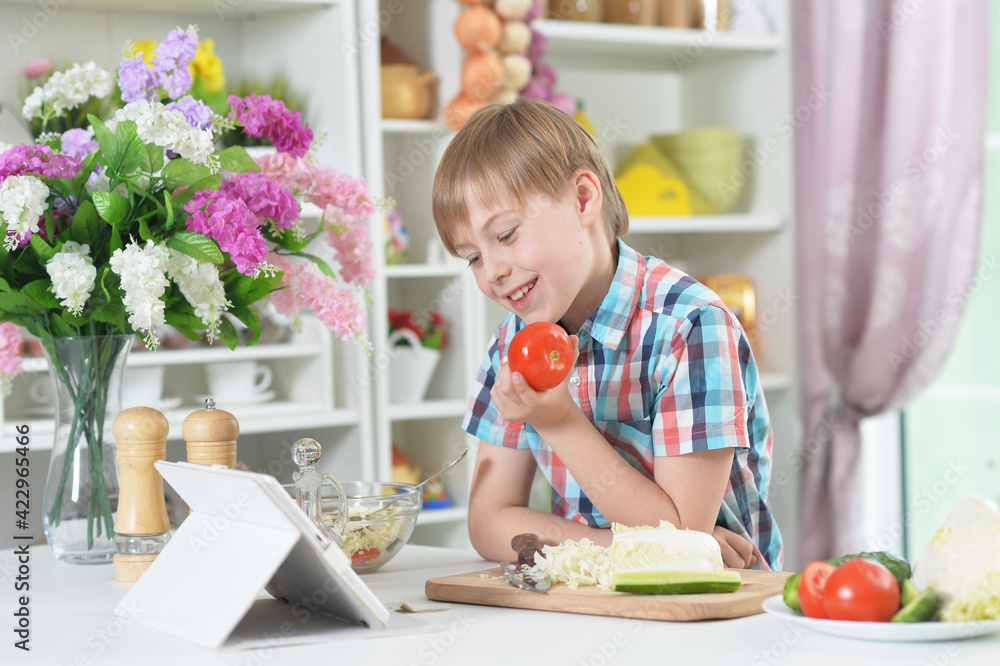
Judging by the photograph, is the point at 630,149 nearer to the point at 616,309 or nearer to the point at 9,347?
the point at 616,309

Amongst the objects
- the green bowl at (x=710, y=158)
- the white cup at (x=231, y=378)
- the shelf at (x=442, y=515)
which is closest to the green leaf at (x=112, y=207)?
the white cup at (x=231, y=378)

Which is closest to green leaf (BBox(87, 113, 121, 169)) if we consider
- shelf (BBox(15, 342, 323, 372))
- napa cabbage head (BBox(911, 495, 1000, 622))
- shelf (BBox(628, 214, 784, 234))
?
A: napa cabbage head (BBox(911, 495, 1000, 622))

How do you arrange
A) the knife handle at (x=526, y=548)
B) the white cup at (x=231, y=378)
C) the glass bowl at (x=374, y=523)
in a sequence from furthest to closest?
the white cup at (x=231, y=378)
the glass bowl at (x=374, y=523)
the knife handle at (x=526, y=548)

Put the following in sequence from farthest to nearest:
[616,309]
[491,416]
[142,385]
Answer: [142,385]
[491,416]
[616,309]

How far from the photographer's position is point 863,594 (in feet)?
2.63

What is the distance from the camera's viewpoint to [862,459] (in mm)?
2791

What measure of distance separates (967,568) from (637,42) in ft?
6.90

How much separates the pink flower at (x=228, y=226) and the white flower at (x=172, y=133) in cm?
5

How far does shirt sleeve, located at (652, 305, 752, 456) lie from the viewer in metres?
1.17

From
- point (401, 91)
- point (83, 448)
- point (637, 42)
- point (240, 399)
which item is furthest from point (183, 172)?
point (637, 42)

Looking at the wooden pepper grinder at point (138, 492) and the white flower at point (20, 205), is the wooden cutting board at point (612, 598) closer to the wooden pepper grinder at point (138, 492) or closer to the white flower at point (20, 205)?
the wooden pepper grinder at point (138, 492)

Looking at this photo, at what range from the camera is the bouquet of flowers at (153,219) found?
3.74ft

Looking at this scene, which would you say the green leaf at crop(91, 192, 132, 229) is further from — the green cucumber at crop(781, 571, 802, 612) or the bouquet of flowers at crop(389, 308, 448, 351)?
the bouquet of flowers at crop(389, 308, 448, 351)

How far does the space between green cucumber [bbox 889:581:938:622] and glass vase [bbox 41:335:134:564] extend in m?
0.86
